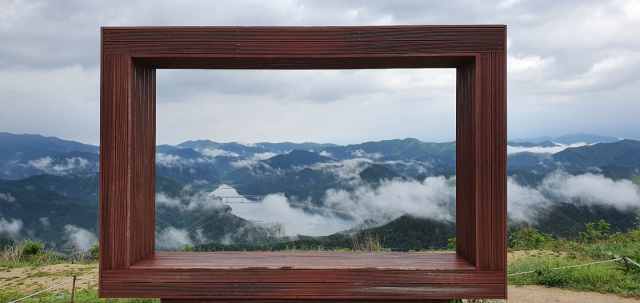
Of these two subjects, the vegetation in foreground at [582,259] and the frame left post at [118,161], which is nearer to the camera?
the frame left post at [118,161]

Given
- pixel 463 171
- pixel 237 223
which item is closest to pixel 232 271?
pixel 463 171

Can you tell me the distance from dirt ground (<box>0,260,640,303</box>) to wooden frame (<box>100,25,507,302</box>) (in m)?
2.23

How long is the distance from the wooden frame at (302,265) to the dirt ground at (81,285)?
2.23 metres

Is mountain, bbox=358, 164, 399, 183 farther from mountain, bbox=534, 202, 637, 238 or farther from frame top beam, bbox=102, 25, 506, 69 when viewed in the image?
frame top beam, bbox=102, 25, 506, 69

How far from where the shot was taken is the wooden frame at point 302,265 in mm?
3100

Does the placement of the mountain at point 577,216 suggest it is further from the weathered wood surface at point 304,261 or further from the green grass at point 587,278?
the weathered wood surface at point 304,261

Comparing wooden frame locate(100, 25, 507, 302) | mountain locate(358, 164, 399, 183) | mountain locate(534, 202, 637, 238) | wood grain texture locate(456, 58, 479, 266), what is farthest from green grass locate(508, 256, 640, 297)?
→ mountain locate(358, 164, 399, 183)

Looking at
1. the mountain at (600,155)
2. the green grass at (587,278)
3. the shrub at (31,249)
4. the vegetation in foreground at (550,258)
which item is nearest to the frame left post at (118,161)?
the vegetation in foreground at (550,258)

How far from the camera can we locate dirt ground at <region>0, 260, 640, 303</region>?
4.83m

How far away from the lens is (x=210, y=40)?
315 centimetres

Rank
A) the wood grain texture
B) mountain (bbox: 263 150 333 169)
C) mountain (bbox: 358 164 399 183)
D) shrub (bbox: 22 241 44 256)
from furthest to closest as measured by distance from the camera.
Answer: mountain (bbox: 263 150 333 169), mountain (bbox: 358 164 399 183), shrub (bbox: 22 241 44 256), the wood grain texture

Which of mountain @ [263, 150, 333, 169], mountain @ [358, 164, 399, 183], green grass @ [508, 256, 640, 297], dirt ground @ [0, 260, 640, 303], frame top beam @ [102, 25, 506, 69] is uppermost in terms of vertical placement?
frame top beam @ [102, 25, 506, 69]

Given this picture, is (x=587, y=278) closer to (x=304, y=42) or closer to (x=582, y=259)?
(x=582, y=259)

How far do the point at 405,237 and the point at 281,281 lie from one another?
6371 millimetres
